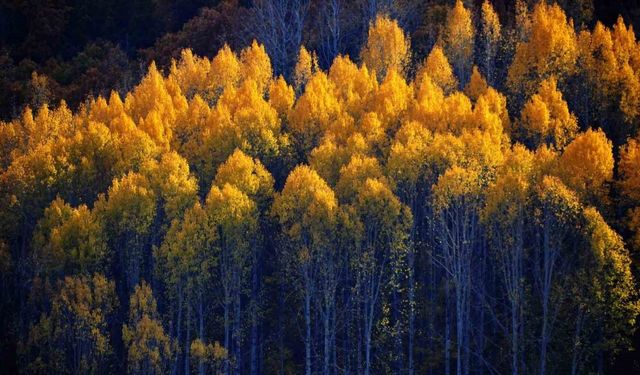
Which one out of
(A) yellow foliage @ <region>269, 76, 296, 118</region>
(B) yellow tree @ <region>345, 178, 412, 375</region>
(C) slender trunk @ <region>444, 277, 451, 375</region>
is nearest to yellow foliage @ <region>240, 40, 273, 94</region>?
(A) yellow foliage @ <region>269, 76, 296, 118</region>

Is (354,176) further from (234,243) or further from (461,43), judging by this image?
(461,43)

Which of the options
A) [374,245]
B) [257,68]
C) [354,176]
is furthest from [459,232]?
[257,68]

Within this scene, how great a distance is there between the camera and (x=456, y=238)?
51719 millimetres

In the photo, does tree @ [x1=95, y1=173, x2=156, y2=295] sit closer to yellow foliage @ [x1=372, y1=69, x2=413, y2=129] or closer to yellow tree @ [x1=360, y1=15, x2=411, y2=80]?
yellow foliage @ [x1=372, y1=69, x2=413, y2=129]

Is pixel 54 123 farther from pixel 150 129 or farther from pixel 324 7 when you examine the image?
pixel 324 7

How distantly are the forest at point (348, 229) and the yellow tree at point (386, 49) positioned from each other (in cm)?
531

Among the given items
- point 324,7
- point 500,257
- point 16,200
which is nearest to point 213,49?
point 324,7

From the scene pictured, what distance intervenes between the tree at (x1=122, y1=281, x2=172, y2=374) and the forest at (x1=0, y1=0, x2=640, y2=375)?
4.8 inches

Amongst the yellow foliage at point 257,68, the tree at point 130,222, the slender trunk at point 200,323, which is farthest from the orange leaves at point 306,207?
the yellow foliage at point 257,68

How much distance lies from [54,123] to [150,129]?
14.4m

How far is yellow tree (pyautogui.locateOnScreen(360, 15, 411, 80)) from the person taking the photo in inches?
2987

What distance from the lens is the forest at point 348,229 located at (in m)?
48.1

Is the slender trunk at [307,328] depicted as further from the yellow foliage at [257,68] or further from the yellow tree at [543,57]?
the yellow foliage at [257,68]

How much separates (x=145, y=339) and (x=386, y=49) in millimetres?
36525
